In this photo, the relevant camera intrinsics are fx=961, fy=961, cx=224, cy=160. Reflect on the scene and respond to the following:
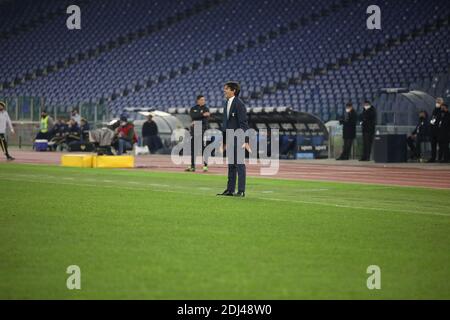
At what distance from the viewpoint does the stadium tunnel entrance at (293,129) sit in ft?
112

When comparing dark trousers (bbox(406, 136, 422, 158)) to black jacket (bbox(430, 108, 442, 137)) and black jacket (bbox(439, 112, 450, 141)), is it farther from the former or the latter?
black jacket (bbox(439, 112, 450, 141))

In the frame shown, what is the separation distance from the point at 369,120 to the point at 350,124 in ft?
3.21

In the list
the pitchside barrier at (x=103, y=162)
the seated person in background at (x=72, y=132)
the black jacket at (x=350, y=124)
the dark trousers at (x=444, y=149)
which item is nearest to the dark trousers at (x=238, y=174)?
the pitchside barrier at (x=103, y=162)

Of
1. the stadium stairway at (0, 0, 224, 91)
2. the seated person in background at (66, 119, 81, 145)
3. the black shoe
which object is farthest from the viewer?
the stadium stairway at (0, 0, 224, 91)

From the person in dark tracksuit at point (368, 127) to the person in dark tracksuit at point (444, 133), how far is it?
244cm

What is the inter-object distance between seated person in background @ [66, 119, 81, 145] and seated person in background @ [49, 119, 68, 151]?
0.24 meters

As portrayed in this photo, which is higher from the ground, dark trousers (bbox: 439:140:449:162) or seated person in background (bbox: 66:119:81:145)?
seated person in background (bbox: 66:119:81:145)

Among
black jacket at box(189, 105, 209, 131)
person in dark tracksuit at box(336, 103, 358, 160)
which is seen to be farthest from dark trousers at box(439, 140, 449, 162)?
black jacket at box(189, 105, 209, 131)

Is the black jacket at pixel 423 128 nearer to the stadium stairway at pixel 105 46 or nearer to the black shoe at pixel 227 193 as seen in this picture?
the black shoe at pixel 227 193

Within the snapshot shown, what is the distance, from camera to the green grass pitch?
7781 mm

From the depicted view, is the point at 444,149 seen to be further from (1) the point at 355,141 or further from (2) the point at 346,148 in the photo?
(1) the point at 355,141

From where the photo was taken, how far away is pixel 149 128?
3778cm

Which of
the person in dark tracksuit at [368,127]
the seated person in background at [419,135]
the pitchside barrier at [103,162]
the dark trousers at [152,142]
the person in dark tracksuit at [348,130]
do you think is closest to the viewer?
the pitchside barrier at [103,162]
